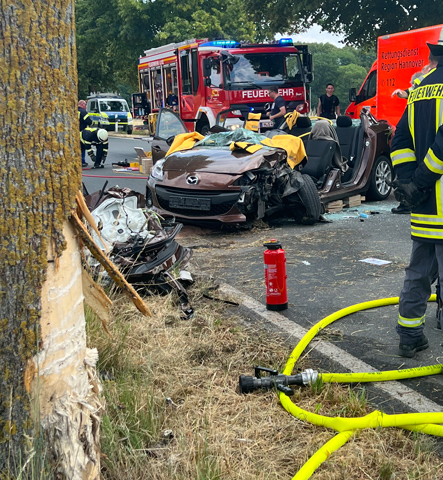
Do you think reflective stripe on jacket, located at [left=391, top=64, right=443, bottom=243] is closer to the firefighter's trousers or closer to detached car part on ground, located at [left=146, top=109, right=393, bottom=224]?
the firefighter's trousers

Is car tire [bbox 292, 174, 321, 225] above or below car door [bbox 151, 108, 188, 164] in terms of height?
below

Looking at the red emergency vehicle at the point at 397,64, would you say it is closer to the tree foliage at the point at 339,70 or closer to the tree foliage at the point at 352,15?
the tree foliage at the point at 352,15

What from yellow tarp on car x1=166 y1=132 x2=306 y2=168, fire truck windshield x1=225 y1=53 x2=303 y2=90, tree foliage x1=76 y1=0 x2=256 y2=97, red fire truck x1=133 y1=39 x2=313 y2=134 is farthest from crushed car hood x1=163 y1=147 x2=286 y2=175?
tree foliage x1=76 y1=0 x2=256 y2=97

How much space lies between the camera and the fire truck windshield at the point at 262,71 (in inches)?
622

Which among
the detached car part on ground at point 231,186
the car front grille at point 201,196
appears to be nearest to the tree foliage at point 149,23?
the detached car part on ground at point 231,186

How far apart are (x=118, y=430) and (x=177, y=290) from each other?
7.92ft

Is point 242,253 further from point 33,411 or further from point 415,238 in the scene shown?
point 33,411

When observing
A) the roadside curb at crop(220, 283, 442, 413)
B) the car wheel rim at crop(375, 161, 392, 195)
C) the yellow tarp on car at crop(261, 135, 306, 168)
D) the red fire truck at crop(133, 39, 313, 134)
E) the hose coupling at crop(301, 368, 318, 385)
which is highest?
the red fire truck at crop(133, 39, 313, 134)

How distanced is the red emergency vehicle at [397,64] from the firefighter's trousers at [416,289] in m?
11.6

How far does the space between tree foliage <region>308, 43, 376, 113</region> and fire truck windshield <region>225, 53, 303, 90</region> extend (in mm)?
38268

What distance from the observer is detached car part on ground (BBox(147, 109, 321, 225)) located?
25.0 ft

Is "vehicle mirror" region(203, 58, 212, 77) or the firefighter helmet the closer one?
"vehicle mirror" region(203, 58, 212, 77)

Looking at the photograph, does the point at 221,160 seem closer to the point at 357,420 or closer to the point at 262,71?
the point at 357,420

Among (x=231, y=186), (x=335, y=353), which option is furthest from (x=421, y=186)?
(x=231, y=186)
